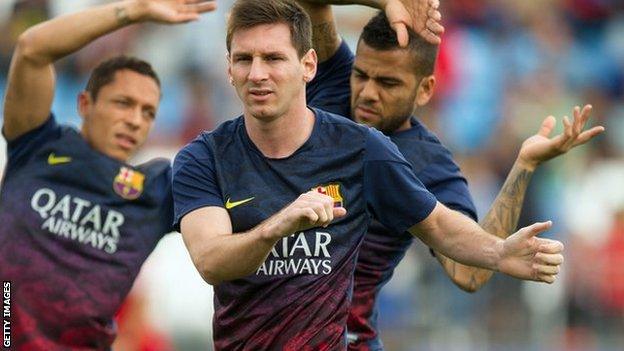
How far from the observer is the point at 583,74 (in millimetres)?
16312

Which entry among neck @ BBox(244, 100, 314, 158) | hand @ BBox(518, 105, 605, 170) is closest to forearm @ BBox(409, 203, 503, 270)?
neck @ BBox(244, 100, 314, 158)

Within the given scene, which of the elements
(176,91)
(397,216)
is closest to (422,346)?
(176,91)

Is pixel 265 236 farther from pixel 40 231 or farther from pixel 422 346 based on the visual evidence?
pixel 422 346

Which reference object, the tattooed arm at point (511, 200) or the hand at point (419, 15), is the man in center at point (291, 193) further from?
the tattooed arm at point (511, 200)

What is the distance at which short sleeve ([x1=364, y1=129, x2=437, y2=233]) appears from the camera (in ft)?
20.8

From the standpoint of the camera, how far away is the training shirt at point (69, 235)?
26.7 ft

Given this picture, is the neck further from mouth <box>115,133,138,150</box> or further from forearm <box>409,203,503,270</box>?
mouth <box>115,133,138,150</box>

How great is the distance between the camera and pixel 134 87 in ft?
28.3

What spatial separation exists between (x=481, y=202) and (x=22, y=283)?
22.8 ft

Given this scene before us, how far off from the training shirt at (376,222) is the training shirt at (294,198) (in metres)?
0.91

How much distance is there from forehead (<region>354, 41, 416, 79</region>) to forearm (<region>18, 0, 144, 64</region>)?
139 cm

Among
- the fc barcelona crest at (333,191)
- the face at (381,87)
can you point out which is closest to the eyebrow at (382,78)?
the face at (381,87)

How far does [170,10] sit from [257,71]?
2.05 m

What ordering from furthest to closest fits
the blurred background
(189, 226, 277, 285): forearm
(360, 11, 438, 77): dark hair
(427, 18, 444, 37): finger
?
the blurred background → (360, 11, 438, 77): dark hair → (427, 18, 444, 37): finger → (189, 226, 277, 285): forearm
